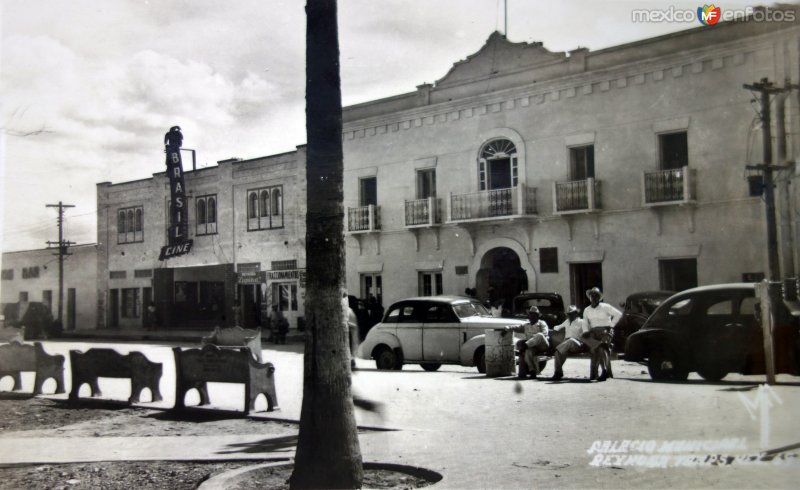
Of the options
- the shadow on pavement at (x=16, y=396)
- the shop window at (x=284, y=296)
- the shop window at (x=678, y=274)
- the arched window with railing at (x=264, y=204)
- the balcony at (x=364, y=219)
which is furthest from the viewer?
the arched window with railing at (x=264, y=204)

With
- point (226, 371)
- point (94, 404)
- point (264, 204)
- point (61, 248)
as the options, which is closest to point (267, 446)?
point (226, 371)

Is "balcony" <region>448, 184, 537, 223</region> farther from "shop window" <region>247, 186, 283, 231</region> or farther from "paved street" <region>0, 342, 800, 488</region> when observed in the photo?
"shop window" <region>247, 186, 283, 231</region>

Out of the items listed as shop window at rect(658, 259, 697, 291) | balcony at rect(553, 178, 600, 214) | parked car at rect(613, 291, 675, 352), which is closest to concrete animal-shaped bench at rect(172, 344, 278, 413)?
balcony at rect(553, 178, 600, 214)

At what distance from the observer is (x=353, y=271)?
15219 millimetres

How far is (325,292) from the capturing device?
5562 mm

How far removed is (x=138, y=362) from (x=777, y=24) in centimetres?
1032

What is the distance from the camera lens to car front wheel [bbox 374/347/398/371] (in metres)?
14.1

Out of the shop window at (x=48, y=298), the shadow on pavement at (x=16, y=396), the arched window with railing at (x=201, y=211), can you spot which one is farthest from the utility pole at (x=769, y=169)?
the shop window at (x=48, y=298)

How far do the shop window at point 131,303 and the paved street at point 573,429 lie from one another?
3.14 metres

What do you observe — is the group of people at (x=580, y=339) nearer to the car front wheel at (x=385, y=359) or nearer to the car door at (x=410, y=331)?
the car door at (x=410, y=331)

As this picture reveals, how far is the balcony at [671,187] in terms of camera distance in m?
14.6

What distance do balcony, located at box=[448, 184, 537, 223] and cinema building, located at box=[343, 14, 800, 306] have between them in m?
0.03

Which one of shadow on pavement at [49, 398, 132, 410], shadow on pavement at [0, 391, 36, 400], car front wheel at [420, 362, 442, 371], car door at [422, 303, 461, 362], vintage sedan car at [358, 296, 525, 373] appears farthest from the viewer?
car front wheel at [420, 362, 442, 371]

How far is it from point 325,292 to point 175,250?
10.1 m
